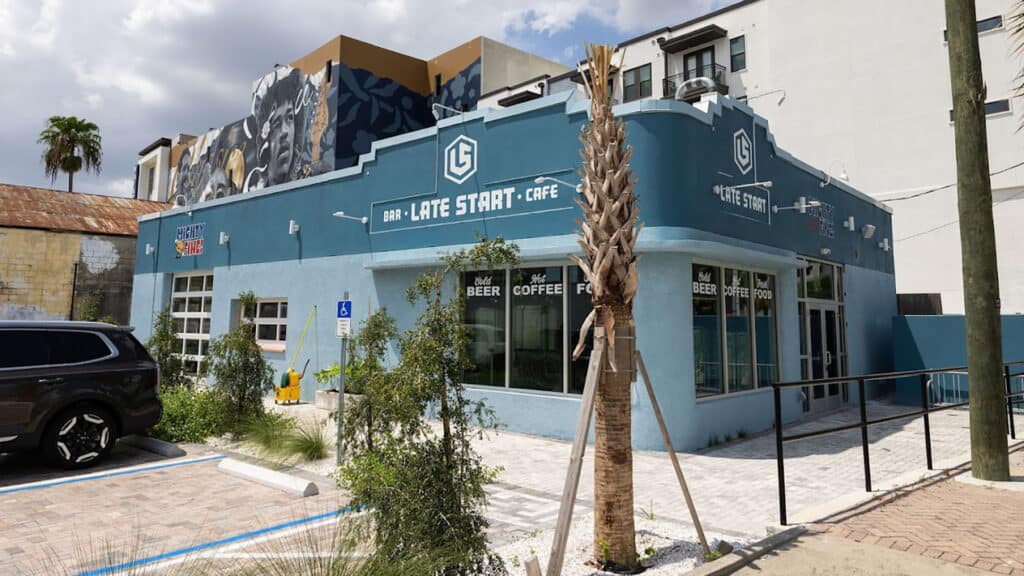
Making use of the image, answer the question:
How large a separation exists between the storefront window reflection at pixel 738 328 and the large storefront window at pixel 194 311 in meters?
14.9

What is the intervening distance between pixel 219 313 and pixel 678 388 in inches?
551

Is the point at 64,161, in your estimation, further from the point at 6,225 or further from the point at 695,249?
the point at 695,249

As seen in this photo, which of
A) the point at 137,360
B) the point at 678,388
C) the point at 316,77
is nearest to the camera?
the point at 137,360

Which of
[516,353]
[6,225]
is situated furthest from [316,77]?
[516,353]

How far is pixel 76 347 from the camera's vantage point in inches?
314

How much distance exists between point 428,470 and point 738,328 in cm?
856

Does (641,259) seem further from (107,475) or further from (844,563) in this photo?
(107,475)

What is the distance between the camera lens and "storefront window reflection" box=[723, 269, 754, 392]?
10.9m

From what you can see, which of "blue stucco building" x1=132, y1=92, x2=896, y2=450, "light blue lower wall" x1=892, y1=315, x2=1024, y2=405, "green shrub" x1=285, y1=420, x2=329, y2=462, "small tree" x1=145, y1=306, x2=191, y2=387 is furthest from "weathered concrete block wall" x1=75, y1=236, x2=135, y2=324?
"light blue lower wall" x1=892, y1=315, x2=1024, y2=405

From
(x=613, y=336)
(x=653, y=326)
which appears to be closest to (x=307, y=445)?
(x=653, y=326)

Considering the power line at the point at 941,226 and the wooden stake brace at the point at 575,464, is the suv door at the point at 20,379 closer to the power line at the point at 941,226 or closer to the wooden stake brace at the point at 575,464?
the wooden stake brace at the point at 575,464

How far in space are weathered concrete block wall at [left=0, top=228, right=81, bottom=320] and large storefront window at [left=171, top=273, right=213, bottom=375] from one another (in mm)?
9479

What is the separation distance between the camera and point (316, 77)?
28.0 metres

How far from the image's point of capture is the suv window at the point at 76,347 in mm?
7805
